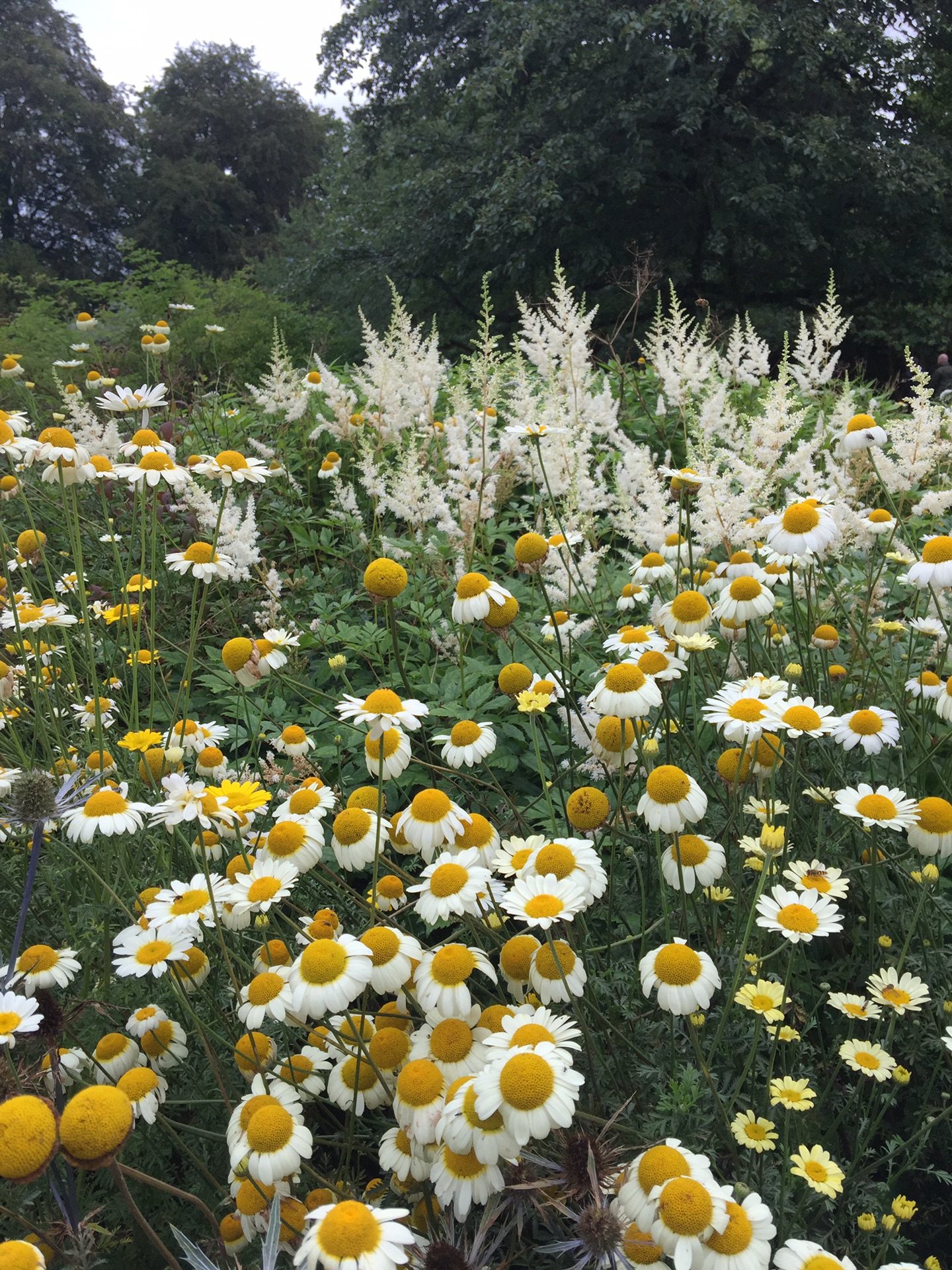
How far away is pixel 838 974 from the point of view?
1851mm

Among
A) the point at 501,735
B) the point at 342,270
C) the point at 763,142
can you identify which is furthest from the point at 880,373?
the point at 501,735

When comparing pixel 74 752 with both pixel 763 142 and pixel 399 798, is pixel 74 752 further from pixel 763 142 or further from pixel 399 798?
pixel 763 142

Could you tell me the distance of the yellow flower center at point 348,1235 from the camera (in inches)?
35.2

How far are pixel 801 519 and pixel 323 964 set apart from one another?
1.43 meters

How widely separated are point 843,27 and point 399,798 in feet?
56.5

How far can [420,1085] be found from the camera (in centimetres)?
119

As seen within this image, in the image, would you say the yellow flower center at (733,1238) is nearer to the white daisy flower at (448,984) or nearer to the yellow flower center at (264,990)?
the white daisy flower at (448,984)

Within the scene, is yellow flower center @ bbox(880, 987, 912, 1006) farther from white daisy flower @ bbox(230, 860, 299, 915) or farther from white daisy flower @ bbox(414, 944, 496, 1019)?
white daisy flower @ bbox(230, 860, 299, 915)

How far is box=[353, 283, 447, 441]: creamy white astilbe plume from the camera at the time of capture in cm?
383

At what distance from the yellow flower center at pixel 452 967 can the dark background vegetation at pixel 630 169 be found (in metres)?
10.0

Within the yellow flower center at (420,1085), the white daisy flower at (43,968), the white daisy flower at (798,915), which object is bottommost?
the white daisy flower at (43,968)

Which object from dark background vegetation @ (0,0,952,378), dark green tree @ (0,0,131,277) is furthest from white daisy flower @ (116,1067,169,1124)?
dark green tree @ (0,0,131,277)

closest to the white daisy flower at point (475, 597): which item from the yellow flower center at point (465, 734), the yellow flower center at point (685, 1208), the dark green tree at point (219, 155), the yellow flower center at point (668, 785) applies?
the yellow flower center at point (465, 734)

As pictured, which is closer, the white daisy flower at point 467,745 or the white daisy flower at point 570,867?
the white daisy flower at point 570,867
